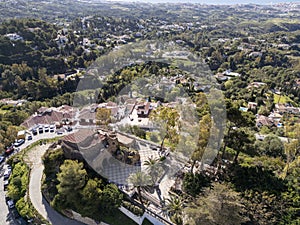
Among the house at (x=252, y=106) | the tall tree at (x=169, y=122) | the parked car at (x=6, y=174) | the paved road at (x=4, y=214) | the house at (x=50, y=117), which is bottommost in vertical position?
the house at (x=252, y=106)

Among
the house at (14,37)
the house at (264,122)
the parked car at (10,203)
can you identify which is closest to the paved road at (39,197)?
the parked car at (10,203)

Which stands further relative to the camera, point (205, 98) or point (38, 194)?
point (205, 98)

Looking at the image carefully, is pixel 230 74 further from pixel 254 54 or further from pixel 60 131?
pixel 60 131

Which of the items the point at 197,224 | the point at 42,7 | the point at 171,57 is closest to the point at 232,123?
the point at 197,224

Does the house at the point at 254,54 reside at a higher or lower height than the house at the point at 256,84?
higher

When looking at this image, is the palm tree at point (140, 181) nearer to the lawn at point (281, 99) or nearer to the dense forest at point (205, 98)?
the dense forest at point (205, 98)

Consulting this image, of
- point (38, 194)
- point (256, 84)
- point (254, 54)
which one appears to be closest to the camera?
point (38, 194)

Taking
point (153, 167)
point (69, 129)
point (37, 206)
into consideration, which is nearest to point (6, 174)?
point (37, 206)

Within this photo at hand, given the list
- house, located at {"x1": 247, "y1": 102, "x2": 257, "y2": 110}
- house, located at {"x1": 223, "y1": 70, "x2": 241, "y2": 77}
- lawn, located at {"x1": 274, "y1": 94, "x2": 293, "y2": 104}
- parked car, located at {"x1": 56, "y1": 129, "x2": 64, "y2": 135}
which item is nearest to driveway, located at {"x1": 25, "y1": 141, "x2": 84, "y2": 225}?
parked car, located at {"x1": 56, "y1": 129, "x2": 64, "y2": 135}

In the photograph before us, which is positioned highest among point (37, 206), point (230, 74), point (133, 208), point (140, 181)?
point (140, 181)
